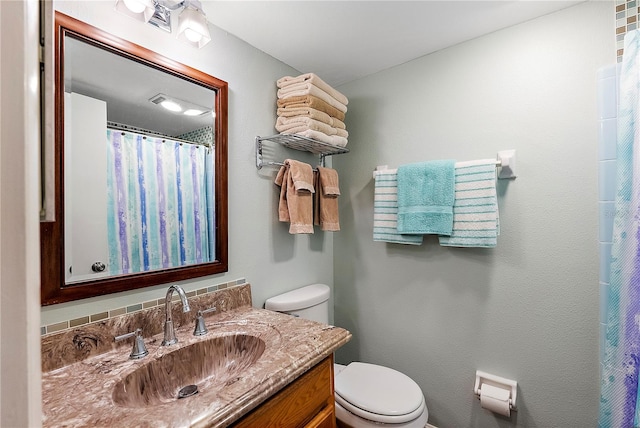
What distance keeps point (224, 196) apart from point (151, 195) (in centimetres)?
31

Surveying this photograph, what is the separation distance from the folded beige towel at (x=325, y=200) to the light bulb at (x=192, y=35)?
2.99 ft

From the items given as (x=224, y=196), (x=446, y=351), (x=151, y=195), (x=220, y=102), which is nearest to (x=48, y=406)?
(x=151, y=195)

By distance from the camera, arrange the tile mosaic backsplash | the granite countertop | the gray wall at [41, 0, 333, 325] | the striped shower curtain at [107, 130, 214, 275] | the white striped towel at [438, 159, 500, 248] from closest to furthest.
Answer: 1. the granite countertop
2. the tile mosaic backsplash
3. the striped shower curtain at [107, 130, 214, 275]
4. the gray wall at [41, 0, 333, 325]
5. the white striped towel at [438, 159, 500, 248]

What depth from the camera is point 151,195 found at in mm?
1139

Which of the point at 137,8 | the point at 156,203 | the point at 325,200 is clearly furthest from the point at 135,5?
the point at 325,200

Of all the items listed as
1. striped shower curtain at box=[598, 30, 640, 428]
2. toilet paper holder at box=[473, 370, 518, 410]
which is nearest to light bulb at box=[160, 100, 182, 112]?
striped shower curtain at box=[598, 30, 640, 428]

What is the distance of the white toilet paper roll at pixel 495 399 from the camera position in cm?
139

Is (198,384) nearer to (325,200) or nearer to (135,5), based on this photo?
(325,200)

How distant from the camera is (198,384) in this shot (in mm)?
1018

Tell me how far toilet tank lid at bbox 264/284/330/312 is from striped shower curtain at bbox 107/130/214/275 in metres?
0.44

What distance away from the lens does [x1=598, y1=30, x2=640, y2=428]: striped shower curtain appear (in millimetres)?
1068

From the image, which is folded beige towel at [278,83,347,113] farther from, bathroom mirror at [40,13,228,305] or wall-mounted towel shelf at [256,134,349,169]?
bathroom mirror at [40,13,228,305]

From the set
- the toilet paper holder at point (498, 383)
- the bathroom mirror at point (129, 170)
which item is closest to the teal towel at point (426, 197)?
the toilet paper holder at point (498, 383)

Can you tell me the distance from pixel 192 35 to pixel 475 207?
1484 millimetres
